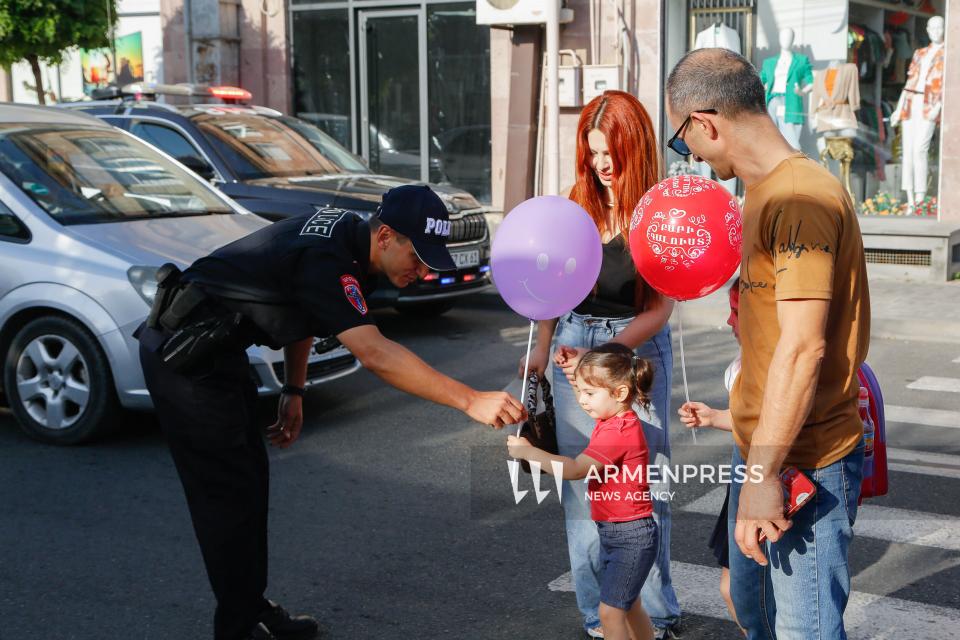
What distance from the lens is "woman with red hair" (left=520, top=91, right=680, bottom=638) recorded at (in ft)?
13.1

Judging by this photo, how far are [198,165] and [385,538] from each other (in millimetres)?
6028

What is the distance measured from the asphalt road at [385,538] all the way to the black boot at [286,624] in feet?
0.43

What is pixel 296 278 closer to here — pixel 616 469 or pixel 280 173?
pixel 616 469

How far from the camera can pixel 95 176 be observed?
7.49m

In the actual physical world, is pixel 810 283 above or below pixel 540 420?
above

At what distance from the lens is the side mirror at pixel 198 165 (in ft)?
34.0

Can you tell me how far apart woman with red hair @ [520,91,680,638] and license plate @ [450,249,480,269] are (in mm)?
6092

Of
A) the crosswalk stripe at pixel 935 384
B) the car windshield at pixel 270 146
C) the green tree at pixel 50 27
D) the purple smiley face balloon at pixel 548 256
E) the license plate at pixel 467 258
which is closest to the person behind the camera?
the purple smiley face balloon at pixel 548 256

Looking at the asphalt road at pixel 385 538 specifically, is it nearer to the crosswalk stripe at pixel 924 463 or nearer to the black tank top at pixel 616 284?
the crosswalk stripe at pixel 924 463

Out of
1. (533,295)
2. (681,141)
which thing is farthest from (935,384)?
(681,141)

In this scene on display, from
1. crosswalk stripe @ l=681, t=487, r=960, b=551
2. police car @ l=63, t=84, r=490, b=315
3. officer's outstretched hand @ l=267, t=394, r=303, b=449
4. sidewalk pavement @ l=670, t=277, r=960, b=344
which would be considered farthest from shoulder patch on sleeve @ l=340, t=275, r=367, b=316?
sidewalk pavement @ l=670, t=277, r=960, b=344

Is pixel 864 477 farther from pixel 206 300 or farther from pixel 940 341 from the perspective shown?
pixel 940 341

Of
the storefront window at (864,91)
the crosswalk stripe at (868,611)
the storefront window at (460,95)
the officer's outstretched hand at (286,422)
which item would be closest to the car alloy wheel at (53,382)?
the officer's outstretched hand at (286,422)

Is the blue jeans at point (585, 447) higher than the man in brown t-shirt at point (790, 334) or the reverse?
the reverse
